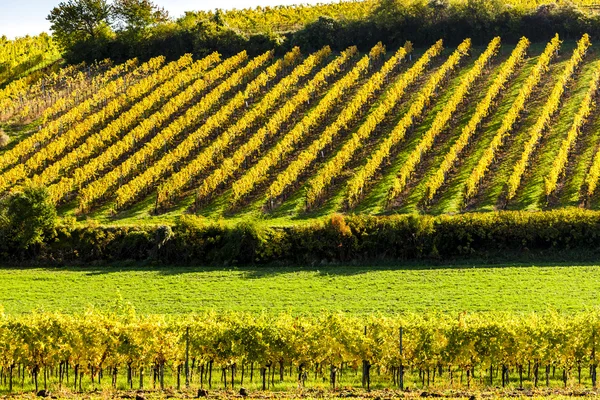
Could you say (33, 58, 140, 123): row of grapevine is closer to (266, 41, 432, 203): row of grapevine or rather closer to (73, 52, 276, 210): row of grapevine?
(73, 52, 276, 210): row of grapevine

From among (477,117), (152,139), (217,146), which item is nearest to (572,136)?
(477,117)

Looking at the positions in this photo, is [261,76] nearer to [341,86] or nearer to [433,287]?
[341,86]

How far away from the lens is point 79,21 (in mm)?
96812

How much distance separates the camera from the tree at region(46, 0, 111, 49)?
315ft

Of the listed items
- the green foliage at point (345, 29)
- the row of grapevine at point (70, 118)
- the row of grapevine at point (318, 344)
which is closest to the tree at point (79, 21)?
the green foliage at point (345, 29)

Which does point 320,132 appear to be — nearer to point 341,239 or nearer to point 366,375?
point 341,239

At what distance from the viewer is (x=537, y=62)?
79688mm

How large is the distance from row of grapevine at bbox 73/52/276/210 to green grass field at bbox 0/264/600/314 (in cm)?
991

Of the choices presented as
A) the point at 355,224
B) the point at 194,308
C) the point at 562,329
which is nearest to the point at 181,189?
the point at 355,224

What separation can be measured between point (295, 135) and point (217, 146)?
6.24m

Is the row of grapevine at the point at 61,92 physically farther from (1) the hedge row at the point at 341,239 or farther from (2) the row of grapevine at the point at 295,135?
(1) the hedge row at the point at 341,239

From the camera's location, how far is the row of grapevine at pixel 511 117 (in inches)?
2295

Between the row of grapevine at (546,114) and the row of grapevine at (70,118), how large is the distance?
38.1 meters

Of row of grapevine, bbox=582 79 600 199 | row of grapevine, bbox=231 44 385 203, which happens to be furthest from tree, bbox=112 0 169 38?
row of grapevine, bbox=582 79 600 199
